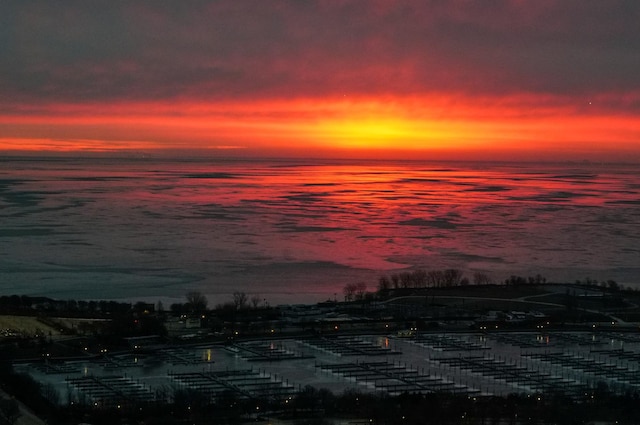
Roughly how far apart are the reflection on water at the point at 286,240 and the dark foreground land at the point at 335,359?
1188 mm

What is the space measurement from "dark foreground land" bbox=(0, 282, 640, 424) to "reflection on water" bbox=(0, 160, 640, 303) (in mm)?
1188

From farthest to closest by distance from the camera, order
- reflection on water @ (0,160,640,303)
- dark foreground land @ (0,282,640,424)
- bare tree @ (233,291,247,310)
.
→ reflection on water @ (0,160,640,303) → bare tree @ (233,291,247,310) → dark foreground land @ (0,282,640,424)

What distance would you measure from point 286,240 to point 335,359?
22.1 ft

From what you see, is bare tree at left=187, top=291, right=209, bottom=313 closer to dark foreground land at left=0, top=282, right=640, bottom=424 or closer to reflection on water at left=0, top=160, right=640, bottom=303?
dark foreground land at left=0, top=282, right=640, bottom=424

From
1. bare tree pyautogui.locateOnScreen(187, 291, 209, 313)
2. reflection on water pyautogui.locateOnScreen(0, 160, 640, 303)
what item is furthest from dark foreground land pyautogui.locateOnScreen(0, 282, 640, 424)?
reflection on water pyautogui.locateOnScreen(0, 160, 640, 303)

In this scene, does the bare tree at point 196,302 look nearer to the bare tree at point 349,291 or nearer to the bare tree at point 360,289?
the bare tree at point 349,291

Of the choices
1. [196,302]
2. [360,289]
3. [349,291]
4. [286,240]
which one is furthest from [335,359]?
[286,240]

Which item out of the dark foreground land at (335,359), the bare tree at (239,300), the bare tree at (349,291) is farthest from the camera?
the bare tree at (349,291)

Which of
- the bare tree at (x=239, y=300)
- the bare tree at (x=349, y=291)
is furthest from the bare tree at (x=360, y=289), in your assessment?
the bare tree at (x=239, y=300)

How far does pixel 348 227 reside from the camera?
14391mm

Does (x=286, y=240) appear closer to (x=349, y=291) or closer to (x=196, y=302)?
(x=349, y=291)

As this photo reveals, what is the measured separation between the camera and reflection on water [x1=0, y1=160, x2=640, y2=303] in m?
9.48

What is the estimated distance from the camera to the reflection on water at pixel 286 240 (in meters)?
9.48

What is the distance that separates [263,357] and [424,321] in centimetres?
176
